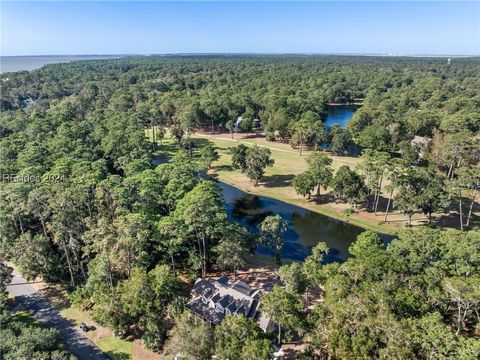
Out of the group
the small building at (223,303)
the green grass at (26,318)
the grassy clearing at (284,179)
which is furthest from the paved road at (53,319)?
the grassy clearing at (284,179)

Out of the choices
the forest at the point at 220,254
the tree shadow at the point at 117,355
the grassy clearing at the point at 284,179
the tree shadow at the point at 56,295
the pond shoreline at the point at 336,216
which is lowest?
the tree shadow at the point at 56,295

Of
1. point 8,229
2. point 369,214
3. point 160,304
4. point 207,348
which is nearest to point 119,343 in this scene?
point 160,304

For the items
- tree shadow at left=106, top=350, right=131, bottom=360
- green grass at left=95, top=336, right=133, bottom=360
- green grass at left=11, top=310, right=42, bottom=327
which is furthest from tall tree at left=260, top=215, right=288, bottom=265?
green grass at left=11, top=310, right=42, bottom=327

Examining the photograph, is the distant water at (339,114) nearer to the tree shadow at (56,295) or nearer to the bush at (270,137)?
the bush at (270,137)

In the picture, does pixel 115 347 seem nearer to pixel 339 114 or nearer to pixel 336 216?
pixel 336 216

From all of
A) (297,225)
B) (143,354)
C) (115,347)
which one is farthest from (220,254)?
(297,225)

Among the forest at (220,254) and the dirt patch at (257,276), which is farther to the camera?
the dirt patch at (257,276)
